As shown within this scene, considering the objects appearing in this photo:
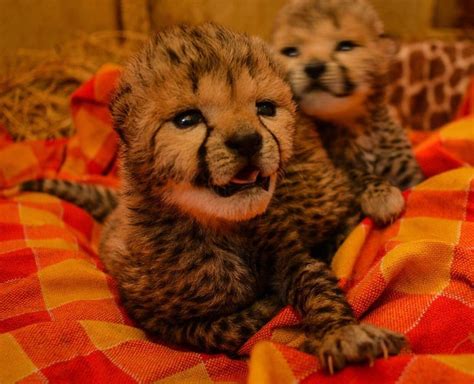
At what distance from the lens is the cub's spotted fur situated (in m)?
0.85

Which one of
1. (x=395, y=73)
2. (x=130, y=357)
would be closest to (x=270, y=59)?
(x=130, y=357)

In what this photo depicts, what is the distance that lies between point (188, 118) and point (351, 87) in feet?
1.84

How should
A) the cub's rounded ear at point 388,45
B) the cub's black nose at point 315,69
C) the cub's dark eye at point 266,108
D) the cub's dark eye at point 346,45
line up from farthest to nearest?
the cub's rounded ear at point 388,45
the cub's dark eye at point 346,45
the cub's black nose at point 315,69
the cub's dark eye at point 266,108

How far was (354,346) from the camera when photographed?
0.80 meters

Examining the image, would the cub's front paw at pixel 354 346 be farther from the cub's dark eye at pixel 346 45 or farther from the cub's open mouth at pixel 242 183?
the cub's dark eye at pixel 346 45

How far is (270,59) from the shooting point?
1.02m

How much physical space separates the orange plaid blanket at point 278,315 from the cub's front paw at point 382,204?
0.02 m

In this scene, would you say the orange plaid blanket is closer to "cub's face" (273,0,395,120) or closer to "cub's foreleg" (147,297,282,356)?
"cub's foreleg" (147,297,282,356)

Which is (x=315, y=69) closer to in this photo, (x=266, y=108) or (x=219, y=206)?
(x=266, y=108)

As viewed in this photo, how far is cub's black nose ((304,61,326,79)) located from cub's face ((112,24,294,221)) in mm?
261

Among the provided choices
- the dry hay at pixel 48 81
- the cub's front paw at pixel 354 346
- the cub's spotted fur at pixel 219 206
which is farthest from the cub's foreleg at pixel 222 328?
the dry hay at pixel 48 81

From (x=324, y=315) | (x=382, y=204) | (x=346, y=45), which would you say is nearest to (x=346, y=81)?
(x=346, y=45)

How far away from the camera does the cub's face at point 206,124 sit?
0.85 metres

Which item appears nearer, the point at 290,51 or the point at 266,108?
the point at 266,108
